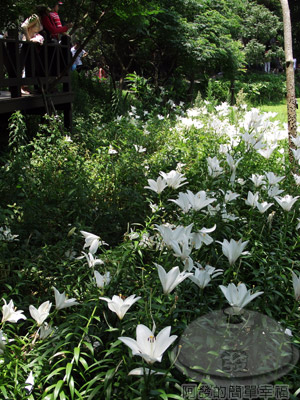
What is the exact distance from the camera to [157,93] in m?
10.9

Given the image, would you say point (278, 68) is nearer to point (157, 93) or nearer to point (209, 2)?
point (209, 2)

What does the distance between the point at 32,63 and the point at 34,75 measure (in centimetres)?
17

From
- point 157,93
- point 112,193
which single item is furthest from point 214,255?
point 157,93

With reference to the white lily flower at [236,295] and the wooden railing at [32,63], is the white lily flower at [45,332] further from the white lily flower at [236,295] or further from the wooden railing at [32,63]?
the wooden railing at [32,63]

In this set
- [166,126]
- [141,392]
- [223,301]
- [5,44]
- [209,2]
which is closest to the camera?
[141,392]

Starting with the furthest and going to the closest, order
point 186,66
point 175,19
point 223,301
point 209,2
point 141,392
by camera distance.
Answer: point 209,2
point 186,66
point 175,19
point 223,301
point 141,392

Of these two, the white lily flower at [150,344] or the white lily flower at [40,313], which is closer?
the white lily flower at [150,344]

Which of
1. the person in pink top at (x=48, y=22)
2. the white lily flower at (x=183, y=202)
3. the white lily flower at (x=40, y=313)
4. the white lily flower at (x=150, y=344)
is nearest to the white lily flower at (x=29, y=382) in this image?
the white lily flower at (x=40, y=313)

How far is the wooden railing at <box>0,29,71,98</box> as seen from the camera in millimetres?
5633

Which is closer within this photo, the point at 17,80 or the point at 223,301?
the point at 223,301

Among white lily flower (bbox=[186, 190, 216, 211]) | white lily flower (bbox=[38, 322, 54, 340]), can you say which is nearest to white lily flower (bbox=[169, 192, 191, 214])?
white lily flower (bbox=[186, 190, 216, 211])

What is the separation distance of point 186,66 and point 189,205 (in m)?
9.63

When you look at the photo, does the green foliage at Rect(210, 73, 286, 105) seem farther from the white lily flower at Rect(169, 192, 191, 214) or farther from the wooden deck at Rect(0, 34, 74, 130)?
the white lily flower at Rect(169, 192, 191, 214)

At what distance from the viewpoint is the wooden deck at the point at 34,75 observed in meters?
5.64
